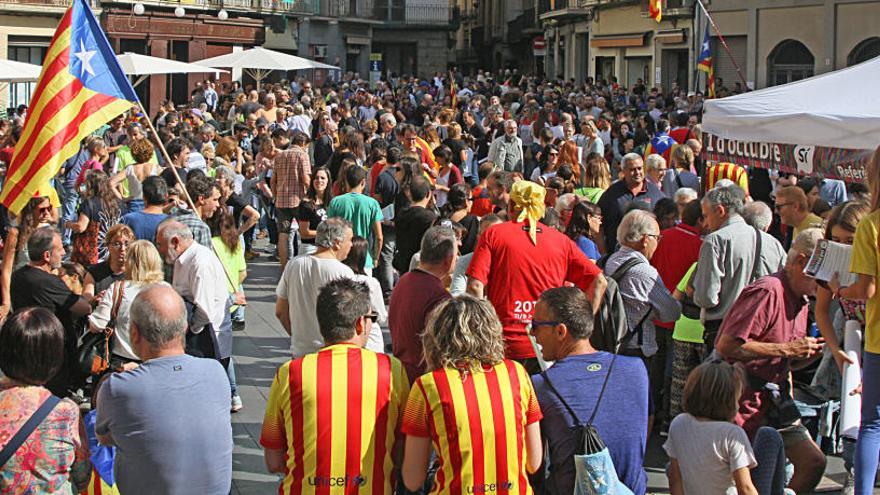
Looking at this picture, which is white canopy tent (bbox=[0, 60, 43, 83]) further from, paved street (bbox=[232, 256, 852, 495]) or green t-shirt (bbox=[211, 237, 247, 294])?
green t-shirt (bbox=[211, 237, 247, 294])

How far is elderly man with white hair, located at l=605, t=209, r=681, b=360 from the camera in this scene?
671cm

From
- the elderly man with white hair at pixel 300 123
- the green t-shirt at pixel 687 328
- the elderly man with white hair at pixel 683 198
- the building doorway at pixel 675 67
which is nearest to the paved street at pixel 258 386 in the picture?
the green t-shirt at pixel 687 328

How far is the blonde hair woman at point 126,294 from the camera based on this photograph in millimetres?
6305

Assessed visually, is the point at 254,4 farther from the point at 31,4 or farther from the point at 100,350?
the point at 100,350

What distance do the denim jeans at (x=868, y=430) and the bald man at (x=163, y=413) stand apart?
2.97m

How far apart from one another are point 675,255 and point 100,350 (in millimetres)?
3652

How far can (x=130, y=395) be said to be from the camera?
4.30 m

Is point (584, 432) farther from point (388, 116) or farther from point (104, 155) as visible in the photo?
point (388, 116)

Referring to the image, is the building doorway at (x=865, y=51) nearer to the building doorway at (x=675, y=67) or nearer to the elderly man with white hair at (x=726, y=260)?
the building doorway at (x=675, y=67)

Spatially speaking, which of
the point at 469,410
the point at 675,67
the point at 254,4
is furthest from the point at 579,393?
the point at 254,4

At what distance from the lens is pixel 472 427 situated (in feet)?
13.6

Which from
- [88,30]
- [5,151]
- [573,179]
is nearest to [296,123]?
[5,151]

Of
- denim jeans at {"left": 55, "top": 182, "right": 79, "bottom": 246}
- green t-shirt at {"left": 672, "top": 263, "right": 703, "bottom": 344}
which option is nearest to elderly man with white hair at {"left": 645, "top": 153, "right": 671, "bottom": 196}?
green t-shirt at {"left": 672, "top": 263, "right": 703, "bottom": 344}

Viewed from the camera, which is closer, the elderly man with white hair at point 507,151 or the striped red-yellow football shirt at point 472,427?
the striped red-yellow football shirt at point 472,427
